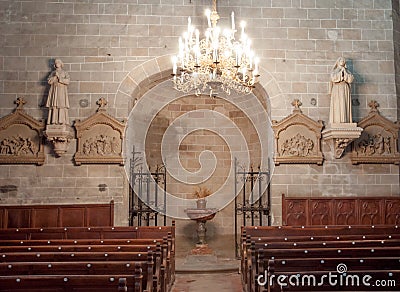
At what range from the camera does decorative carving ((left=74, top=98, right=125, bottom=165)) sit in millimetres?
10242

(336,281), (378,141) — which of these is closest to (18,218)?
(336,281)

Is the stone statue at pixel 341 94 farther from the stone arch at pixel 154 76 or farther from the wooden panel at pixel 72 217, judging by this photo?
the wooden panel at pixel 72 217

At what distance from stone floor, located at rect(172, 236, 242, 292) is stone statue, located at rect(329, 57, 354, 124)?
3.76 m

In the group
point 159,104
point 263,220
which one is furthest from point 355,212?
point 159,104

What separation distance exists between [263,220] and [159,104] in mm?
4142

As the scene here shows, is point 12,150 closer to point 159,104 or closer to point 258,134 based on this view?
point 159,104

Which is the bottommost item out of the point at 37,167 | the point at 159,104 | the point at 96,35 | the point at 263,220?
the point at 263,220

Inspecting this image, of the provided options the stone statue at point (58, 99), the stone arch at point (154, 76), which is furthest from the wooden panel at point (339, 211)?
the stone statue at point (58, 99)

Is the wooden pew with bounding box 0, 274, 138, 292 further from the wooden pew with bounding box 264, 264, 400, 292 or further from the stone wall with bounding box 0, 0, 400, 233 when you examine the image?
the stone wall with bounding box 0, 0, 400, 233

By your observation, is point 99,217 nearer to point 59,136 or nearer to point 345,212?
point 59,136

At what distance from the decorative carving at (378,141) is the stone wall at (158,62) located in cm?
21

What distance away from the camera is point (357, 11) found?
11016 mm

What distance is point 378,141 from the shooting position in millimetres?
10586

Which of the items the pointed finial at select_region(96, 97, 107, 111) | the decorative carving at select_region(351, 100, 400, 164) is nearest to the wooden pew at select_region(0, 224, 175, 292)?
the pointed finial at select_region(96, 97, 107, 111)
